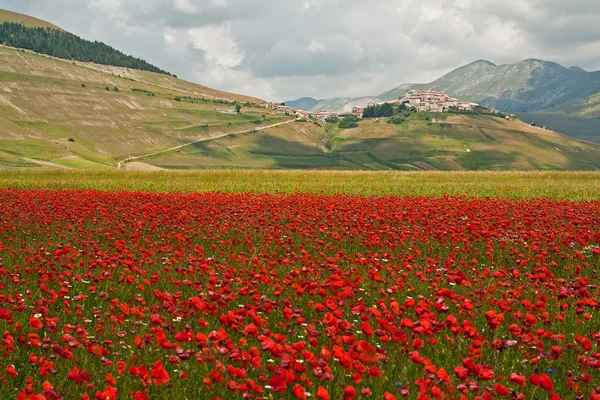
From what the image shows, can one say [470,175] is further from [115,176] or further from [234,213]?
[234,213]

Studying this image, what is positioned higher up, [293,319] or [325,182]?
[325,182]

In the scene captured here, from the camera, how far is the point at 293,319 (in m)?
7.12

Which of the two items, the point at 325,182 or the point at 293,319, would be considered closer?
the point at 293,319

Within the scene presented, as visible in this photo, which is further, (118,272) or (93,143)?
(93,143)

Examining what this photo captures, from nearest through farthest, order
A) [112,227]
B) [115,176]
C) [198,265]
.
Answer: [198,265] → [112,227] → [115,176]

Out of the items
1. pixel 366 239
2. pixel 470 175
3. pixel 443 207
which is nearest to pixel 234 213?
pixel 366 239

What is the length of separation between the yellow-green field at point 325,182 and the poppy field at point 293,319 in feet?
50.9

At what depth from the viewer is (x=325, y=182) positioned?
39.1 meters

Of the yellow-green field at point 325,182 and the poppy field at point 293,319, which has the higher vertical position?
the yellow-green field at point 325,182

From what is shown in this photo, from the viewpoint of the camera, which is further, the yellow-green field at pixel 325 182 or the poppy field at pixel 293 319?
the yellow-green field at pixel 325 182

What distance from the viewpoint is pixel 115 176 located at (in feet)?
147

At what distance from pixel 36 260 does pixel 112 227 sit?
491 cm

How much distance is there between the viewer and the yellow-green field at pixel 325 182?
102 feet

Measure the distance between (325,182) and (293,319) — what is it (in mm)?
32158
